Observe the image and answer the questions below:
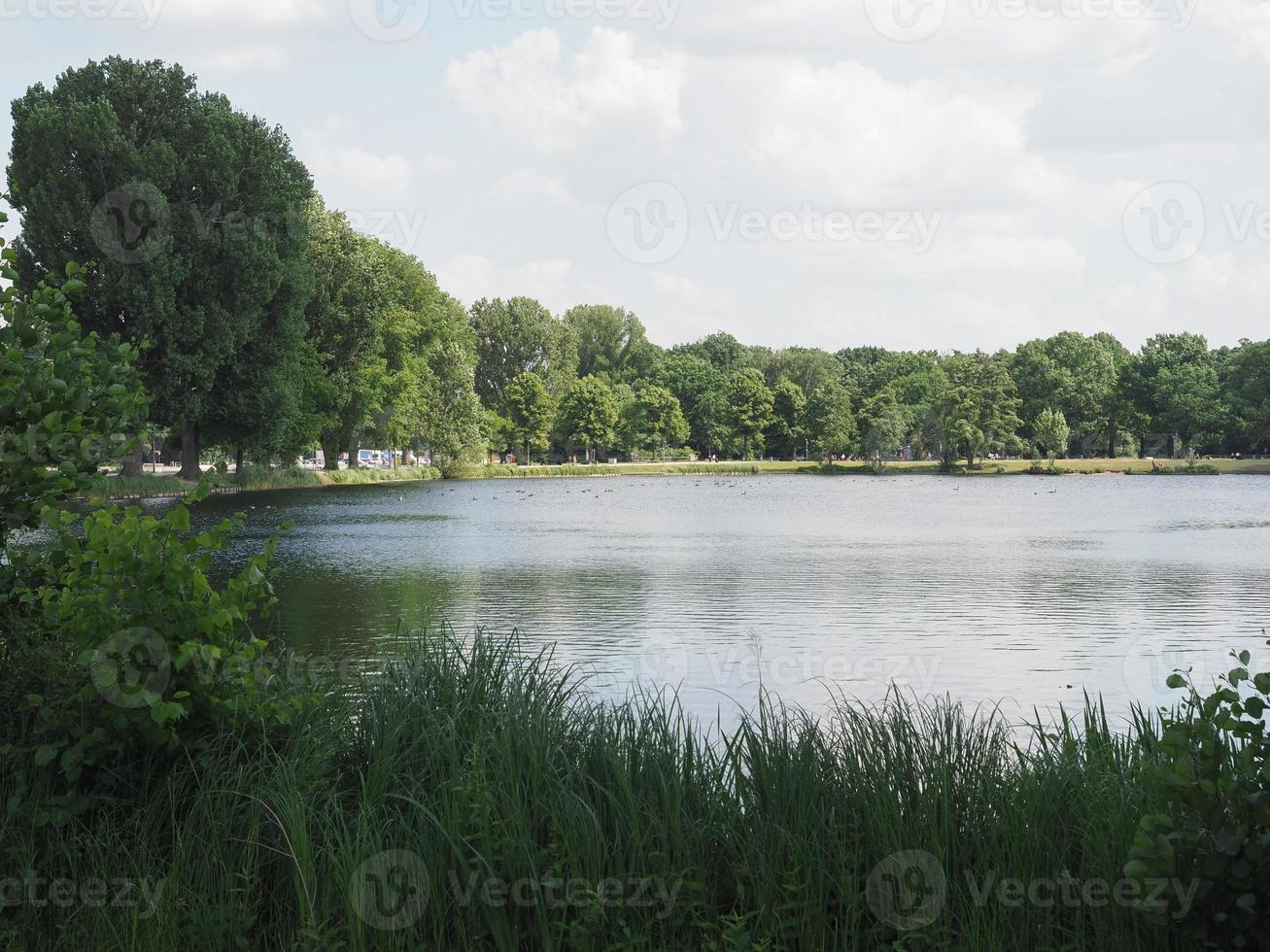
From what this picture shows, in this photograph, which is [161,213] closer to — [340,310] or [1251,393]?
[340,310]

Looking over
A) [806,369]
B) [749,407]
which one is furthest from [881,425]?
[806,369]

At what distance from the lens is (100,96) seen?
39.4 meters

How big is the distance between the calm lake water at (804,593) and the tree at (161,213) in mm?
5988

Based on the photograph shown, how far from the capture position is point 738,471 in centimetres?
10950

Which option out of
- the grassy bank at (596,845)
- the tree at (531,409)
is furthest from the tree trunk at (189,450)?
the tree at (531,409)

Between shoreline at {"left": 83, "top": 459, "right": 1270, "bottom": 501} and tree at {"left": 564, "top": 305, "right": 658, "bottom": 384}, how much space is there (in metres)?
23.4

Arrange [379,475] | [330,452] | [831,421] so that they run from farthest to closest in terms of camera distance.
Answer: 1. [831,421]
2. [379,475]
3. [330,452]

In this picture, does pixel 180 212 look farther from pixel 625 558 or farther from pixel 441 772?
pixel 441 772

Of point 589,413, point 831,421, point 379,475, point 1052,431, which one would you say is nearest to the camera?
point 379,475

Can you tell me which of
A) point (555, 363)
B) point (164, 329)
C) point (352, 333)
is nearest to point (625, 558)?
point (164, 329)

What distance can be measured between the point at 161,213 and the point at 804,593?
2791cm

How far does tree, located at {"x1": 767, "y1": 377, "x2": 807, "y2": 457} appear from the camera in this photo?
397 feet

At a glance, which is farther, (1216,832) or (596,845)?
(596,845)

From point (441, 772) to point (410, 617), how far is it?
39.2ft
